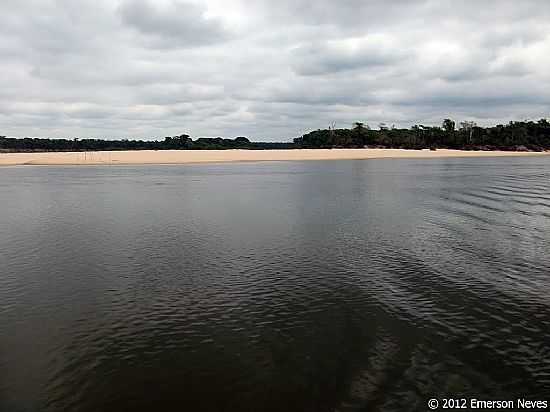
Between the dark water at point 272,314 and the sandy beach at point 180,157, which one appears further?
the sandy beach at point 180,157

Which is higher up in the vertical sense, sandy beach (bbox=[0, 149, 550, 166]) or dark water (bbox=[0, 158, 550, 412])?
sandy beach (bbox=[0, 149, 550, 166])

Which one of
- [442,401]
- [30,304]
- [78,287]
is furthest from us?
[78,287]

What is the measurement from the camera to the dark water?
11086 mm

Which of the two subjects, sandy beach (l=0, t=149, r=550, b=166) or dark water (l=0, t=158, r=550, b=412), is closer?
dark water (l=0, t=158, r=550, b=412)

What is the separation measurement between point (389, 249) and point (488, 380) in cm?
1316

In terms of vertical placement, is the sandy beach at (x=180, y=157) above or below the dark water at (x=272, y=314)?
above

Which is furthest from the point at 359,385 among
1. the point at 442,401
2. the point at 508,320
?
the point at 508,320

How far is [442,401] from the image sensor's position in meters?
10.5

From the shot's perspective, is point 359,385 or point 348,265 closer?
point 359,385

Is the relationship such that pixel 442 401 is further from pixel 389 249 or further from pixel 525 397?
pixel 389 249

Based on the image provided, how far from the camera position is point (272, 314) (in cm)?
1551

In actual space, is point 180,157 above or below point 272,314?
above

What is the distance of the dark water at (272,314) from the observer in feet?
36.4

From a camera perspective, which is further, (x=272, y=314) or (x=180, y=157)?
(x=180, y=157)
